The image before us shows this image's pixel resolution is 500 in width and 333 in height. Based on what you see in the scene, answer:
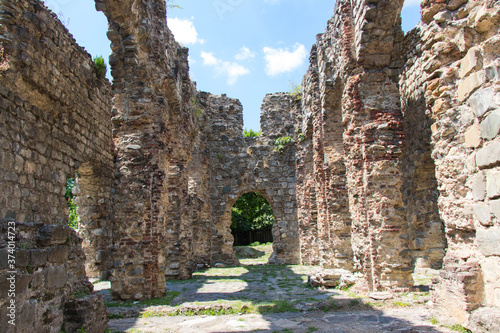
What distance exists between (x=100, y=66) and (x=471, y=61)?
898 cm

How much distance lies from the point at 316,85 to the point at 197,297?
7.93 m

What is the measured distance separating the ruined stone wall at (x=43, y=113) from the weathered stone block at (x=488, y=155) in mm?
5989

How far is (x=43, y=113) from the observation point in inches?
254

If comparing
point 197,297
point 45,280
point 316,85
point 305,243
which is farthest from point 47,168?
point 305,243

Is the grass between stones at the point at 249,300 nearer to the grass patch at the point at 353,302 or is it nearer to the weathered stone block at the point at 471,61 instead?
the grass patch at the point at 353,302

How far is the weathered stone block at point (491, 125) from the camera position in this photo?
3.45m

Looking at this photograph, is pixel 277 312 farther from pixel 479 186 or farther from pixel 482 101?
pixel 482 101

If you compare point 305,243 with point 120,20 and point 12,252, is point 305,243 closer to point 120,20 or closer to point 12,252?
point 120,20

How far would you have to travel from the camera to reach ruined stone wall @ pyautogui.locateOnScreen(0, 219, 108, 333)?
3.24 m

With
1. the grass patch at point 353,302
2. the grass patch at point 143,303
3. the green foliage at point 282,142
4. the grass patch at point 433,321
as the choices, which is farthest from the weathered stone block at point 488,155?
the green foliage at point 282,142

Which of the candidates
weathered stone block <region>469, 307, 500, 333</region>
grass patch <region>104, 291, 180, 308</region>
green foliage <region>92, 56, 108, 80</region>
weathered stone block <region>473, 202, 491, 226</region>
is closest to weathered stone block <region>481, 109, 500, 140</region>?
weathered stone block <region>473, 202, 491, 226</region>

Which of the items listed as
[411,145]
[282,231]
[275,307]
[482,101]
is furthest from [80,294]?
[282,231]

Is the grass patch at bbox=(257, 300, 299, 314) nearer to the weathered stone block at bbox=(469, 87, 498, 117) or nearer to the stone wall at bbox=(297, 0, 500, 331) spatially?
the stone wall at bbox=(297, 0, 500, 331)

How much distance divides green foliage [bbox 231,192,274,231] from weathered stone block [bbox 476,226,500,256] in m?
20.9
